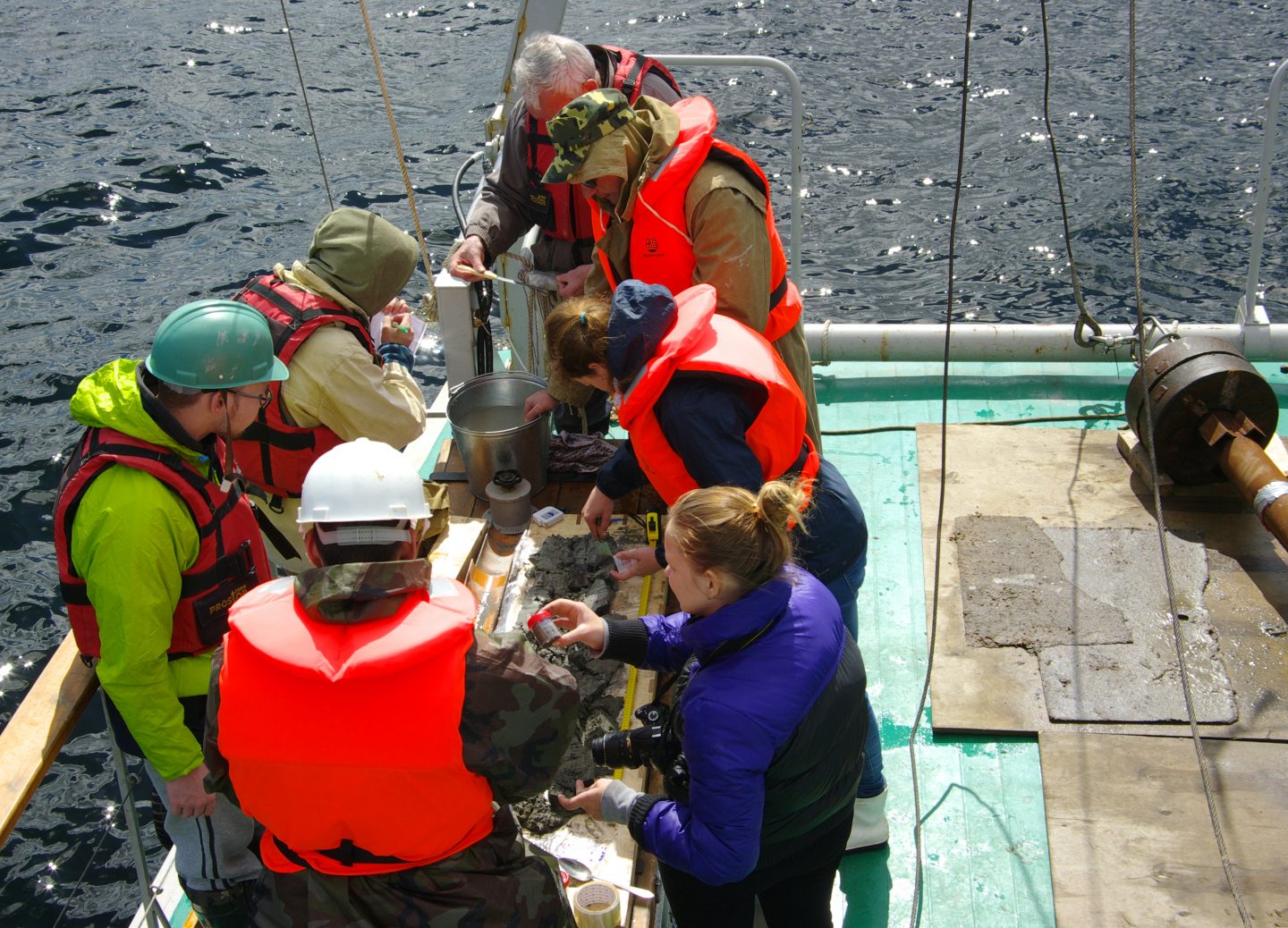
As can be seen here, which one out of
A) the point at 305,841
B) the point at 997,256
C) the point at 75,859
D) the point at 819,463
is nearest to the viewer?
the point at 305,841

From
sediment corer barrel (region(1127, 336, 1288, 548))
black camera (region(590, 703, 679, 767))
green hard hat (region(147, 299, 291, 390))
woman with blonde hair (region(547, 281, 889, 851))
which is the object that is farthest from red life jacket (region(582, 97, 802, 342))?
sediment corer barrel (region(1127, 336, 1288, 548))

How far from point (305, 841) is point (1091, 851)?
2290mm

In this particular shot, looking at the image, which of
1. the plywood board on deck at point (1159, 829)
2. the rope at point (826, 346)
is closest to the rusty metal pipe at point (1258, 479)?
the plywood board on deck at point (1159, 829)

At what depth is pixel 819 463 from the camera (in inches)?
117

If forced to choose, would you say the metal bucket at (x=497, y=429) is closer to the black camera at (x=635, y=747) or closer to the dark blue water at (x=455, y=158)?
the black camera at (x=635, y=747)

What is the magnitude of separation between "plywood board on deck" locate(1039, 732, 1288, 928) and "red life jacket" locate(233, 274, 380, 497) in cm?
245

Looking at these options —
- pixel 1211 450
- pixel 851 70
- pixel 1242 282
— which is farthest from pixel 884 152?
pixel 1211 450

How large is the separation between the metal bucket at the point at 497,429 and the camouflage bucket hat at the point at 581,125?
98 centimetres

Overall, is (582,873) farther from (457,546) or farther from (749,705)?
(457,546)

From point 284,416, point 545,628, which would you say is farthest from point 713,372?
point 284,416

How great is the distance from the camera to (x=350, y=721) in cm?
187

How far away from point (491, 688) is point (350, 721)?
0.24 meters

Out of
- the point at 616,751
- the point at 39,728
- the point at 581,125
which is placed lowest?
the point at 616,751

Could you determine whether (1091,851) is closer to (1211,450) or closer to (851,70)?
(1211,450)
